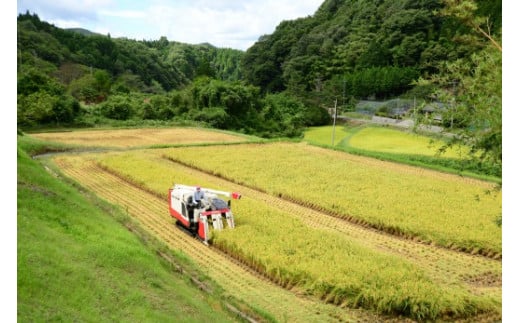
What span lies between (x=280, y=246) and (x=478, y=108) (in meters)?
7.22

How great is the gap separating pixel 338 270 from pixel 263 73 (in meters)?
82.1

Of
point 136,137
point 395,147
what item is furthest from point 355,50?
point 136,137

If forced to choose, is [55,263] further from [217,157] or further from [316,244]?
[217,157]

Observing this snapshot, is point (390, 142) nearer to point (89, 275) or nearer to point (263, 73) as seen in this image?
point (89, 275)

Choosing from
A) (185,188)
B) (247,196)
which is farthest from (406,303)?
(247,196)

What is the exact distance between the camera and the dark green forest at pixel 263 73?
1809 inches

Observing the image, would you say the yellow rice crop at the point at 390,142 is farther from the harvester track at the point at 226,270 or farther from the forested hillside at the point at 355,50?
the harvester track at the point at 226,270

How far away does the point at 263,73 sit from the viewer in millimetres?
90625

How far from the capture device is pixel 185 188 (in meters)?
15.1

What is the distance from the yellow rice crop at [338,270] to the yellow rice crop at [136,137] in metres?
21.4

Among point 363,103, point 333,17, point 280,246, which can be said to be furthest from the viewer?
point 333,17

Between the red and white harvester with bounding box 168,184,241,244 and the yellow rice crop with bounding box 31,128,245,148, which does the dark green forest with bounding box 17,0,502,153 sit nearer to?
the yellow rice crop with bounding box 31,128,245,148

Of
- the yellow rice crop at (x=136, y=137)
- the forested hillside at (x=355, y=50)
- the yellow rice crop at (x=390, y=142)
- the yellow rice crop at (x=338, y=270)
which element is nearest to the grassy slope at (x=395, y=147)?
the yellow rice crop at (x=390, y=142)

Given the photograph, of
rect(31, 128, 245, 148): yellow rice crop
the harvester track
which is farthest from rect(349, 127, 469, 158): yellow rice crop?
the harvester track
